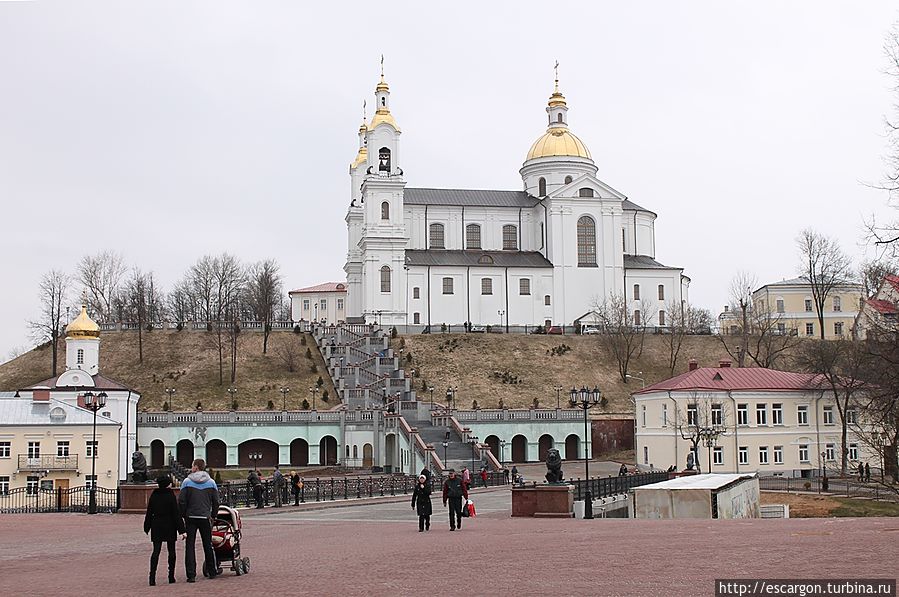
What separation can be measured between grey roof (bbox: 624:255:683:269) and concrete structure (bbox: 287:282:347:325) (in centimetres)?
5013

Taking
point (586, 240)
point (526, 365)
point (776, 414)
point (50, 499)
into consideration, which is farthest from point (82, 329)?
point (586, 240)

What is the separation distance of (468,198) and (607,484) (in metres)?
73.0

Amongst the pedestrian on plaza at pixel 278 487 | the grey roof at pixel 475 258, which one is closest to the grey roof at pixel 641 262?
the grey roof at pixel 475 258

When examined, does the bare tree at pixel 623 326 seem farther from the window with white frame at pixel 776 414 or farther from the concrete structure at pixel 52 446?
the concrete structure at pixel 52 446

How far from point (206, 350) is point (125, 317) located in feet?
80.1

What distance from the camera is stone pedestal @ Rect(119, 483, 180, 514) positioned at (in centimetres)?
3122

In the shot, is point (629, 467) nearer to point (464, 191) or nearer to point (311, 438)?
point (311, 438)

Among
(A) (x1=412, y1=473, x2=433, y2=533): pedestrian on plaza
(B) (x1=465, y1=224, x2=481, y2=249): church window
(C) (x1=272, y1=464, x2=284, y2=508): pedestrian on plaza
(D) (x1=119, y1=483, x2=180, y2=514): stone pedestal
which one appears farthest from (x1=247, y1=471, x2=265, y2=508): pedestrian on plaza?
(B) (x1=465, y1=224, x2=481, y2=249): church window

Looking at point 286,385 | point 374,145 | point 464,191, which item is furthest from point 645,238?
point 286,385

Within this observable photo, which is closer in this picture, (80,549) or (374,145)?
(80,549)

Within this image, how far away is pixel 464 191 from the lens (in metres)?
109

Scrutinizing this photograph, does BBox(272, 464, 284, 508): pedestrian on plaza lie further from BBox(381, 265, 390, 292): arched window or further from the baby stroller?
BBox(381, 265, 390, 292): arched window

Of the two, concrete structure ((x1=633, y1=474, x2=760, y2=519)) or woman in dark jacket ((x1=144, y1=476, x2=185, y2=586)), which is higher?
woman in dark jacket ((x1=144, y1=476, x2=185, y2=586))

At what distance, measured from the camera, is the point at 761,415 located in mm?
63156
